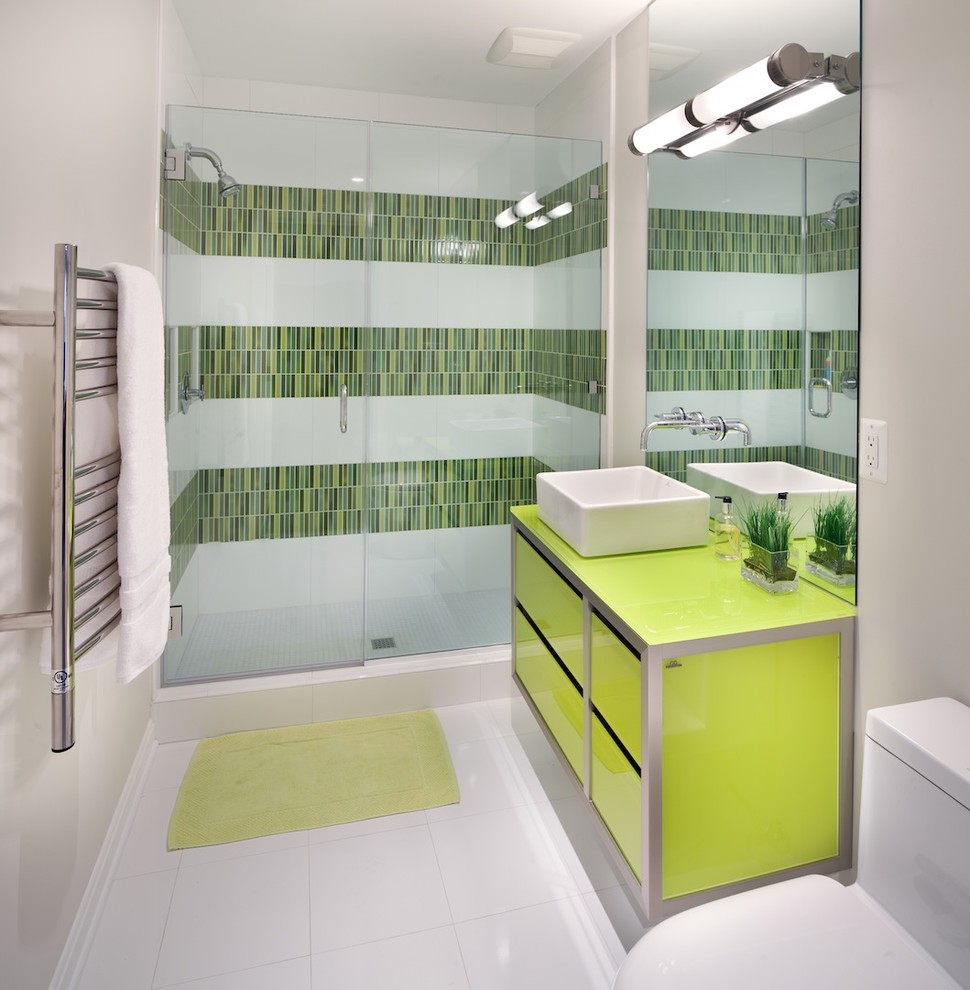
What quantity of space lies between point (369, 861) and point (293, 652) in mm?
1004

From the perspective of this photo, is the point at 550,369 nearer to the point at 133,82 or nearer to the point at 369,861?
the point at 133,82

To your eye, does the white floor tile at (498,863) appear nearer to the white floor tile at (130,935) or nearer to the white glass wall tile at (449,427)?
the white floor tile at (130,935)

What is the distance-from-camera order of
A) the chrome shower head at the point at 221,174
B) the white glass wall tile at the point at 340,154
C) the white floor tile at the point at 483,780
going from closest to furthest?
the white floor tile at the point at 483,780 < the chrome shower head at the point at 221,174 < the white glass wall tile at the point at 340,154

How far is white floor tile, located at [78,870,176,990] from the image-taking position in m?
1.66

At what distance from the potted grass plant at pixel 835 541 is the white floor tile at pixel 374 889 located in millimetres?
1262

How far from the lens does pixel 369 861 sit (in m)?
2.08

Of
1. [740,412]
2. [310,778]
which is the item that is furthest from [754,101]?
[310,778]

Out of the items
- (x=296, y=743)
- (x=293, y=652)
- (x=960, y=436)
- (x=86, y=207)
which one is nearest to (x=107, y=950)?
(x=296, y=743)

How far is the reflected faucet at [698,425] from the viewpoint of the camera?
87.8 inches

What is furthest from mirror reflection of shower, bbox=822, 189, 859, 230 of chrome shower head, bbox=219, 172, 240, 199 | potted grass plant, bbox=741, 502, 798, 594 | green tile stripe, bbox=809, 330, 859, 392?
chrome shower head, bbox=219, 172, 240, 199

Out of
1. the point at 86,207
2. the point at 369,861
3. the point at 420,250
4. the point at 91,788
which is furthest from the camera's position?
the point at 420,250

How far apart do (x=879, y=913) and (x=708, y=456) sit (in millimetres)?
1398

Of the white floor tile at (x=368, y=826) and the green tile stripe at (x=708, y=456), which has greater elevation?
the green tile stripe at (x=708, y=456)

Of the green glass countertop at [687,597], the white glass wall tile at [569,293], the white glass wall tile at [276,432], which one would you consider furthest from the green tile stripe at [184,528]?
the white glass wall tile at [569,293]
